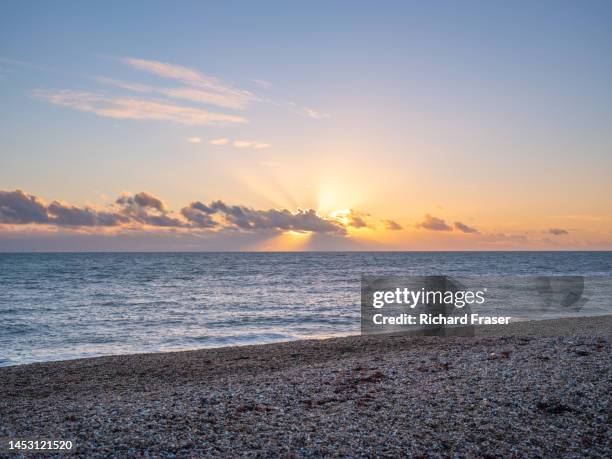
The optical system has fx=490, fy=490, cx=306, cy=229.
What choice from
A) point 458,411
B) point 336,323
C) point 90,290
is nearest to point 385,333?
point 336,323

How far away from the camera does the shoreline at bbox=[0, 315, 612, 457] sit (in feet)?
24.4

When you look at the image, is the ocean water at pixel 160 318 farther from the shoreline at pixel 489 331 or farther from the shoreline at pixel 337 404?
the shoreline at pixel 337 404

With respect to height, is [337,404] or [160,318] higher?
[337,404]

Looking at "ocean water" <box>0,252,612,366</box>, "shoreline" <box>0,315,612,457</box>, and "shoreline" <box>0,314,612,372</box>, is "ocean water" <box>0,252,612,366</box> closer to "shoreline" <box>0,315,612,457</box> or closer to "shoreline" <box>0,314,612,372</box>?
"shoreline" <box>0,314,612,372</box>

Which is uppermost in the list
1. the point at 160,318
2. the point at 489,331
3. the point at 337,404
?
the point at 337,404

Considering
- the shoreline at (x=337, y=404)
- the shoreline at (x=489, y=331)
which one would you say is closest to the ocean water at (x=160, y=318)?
the shoreline at (x=489, y=331)

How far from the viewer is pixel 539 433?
781 cm

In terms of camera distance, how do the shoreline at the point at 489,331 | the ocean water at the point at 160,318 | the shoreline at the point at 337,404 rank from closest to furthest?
1. the shoreline at the point at 337,404
2. the shoreline at the point at 489,331
3. the ocean water at the point at 160,318

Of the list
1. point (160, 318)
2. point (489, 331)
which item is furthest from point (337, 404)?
point (160, 318)

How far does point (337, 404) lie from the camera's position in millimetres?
9289

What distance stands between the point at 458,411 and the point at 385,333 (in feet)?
40.5

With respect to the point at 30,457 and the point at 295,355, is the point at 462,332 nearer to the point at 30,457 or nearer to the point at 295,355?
the point at 295,355

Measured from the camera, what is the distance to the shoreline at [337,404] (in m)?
7.43

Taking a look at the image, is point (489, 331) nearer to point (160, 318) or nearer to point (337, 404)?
point (337, 404)
